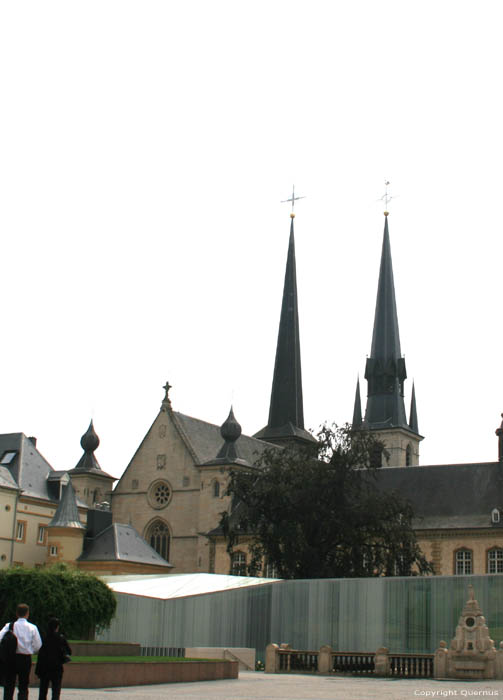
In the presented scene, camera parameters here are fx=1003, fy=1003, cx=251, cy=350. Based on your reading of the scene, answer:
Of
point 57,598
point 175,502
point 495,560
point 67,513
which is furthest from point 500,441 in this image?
point 57,598

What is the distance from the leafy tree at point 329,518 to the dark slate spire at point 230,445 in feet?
63.3

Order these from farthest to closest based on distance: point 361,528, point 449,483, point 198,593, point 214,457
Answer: point 214,457, point 449,483, point 361,528, point 198,593

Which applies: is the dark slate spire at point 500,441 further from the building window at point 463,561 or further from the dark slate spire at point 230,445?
the dark slate spire at point 230,445

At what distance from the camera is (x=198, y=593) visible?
131 feet

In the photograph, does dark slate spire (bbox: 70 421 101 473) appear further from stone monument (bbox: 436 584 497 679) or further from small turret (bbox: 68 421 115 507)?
stone monument (bbox: 436 584 497 679)

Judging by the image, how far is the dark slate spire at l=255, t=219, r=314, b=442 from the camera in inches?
3337

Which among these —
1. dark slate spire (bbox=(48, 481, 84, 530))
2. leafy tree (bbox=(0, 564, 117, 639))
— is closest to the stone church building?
dark slate spire (bbox=(48, 481, 84, 530))

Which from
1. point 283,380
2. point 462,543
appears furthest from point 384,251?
point 462,543

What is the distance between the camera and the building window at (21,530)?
220ft

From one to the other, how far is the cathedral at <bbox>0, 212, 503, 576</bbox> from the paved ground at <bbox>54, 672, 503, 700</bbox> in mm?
27708

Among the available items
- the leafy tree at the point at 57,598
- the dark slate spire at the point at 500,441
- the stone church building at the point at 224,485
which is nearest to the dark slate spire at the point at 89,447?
the stone church building at the point at 224,485

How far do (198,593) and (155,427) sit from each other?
36200mm

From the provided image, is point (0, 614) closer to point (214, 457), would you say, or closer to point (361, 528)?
point (361, 528)

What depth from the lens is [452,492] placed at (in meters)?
67.5
